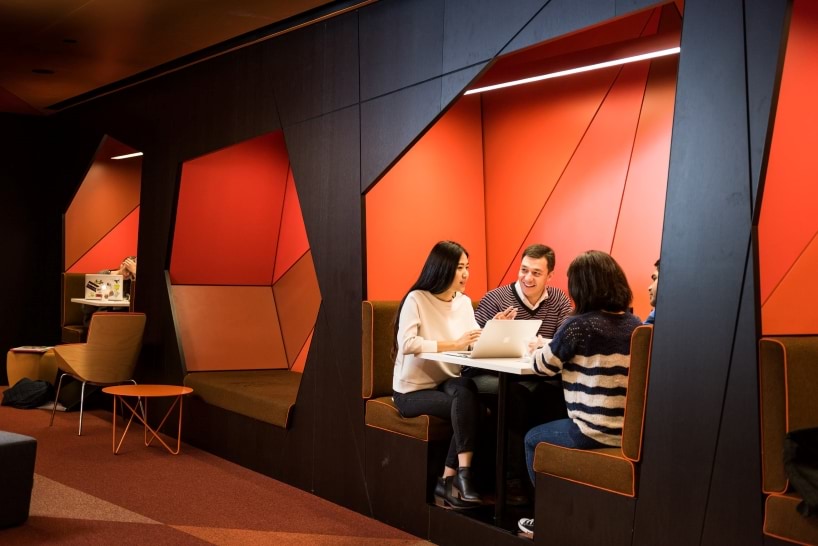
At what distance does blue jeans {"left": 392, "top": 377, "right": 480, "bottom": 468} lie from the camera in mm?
4270

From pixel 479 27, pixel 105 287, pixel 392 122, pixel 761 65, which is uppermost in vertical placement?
pixel 479 27

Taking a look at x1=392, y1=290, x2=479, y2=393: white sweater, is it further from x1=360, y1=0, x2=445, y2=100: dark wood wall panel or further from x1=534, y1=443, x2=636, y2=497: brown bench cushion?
x1=360, y1=0, x2=445, y2=100: dark wood wall panel

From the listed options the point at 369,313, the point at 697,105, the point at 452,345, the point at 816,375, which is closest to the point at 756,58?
the point at 697,105

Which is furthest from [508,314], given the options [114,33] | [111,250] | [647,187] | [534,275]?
[111,250]

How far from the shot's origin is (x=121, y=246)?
990 centimetres

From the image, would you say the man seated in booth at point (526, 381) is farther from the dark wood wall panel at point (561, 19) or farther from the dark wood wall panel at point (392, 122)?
the dark wood wall panel at point (561, 19)

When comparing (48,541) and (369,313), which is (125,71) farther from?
(48,541)

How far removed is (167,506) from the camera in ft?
15.9

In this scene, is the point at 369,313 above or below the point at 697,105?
below

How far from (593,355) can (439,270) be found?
120 centimetres

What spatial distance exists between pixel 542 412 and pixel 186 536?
6.25ft

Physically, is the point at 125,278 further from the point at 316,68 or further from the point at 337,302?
the point at 337,302

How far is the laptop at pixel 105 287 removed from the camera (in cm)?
848

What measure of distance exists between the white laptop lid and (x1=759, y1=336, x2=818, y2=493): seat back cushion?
1.37 meters
